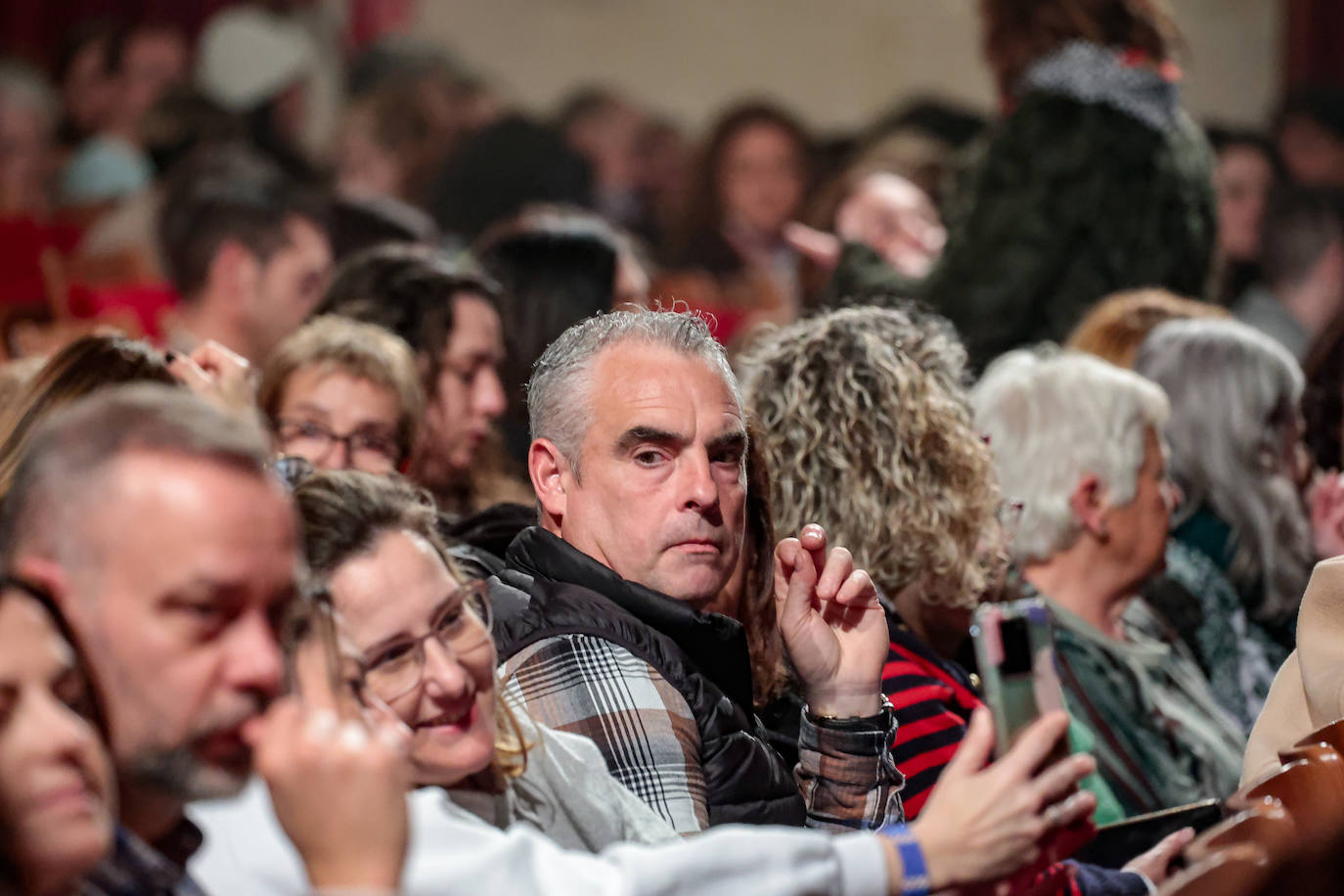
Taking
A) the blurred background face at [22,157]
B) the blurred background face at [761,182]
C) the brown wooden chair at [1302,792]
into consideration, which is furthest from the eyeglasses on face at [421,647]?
the blurred background face at [761,182]

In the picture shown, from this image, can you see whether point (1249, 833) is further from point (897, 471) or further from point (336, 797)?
point (897, 471)

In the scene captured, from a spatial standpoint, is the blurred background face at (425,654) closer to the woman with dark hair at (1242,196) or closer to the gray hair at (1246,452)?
the gray hair at (1246,452)

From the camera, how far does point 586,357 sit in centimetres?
248

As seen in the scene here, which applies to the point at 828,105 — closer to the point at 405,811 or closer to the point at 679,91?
the point at 679,91

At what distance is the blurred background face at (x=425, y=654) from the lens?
1814 millimetres

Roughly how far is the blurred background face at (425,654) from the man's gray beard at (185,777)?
351 millimetres

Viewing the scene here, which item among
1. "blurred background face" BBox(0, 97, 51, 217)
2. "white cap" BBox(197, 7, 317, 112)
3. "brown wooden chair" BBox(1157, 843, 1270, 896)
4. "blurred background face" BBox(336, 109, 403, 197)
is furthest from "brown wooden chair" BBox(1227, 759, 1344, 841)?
"white cap" BBox(197, 7, 317, 112)

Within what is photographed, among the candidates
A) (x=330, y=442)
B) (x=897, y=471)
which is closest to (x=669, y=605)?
(x=897, y=471)

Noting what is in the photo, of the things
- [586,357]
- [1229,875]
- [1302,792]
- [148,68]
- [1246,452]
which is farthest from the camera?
[148,68]

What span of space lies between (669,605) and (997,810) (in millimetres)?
680

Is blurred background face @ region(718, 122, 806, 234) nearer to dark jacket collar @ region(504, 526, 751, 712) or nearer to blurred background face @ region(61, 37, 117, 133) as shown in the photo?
blurred background face @ region(61, 37, 117, 133)

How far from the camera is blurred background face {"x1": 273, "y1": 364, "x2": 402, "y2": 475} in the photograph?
3.30 m

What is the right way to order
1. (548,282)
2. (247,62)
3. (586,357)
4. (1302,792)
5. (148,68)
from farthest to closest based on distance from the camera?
(247,62)
(148,68)
(548,282)
(586,357)
(1302,792)

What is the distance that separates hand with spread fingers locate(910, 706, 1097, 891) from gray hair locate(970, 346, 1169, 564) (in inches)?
65.5
